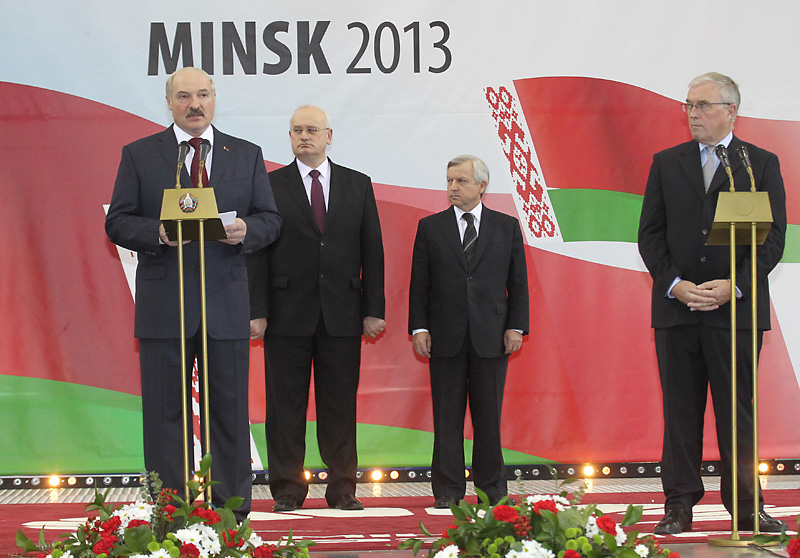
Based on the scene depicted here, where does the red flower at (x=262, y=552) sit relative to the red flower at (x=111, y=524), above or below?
below

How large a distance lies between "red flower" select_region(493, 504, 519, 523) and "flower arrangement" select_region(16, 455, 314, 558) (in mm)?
546

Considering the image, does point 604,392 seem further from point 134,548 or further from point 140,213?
point 134,548

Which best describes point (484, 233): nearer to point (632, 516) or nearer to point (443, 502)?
point (443, 502)

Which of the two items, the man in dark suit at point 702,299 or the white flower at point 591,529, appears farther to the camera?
the man in dark suit at point 702,299

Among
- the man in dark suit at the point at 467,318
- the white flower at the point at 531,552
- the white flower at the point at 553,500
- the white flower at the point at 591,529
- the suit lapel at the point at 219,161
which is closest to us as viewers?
the white flower at the point at 531,552

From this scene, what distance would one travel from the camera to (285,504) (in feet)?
13.3

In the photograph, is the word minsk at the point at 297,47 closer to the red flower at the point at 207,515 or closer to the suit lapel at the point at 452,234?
the suit lapel at the point at 452,234

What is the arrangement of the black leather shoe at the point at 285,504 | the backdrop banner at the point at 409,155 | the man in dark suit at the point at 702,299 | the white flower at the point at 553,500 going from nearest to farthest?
1. the white flower at the point at 553,500
2. the man in dark suit at the point at 702,299
3. the black leather shoe at the point at 285,504
4. the backdrop banner at the point at 409,155

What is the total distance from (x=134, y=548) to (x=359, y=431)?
116 inches

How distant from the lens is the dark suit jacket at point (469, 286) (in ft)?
13.6

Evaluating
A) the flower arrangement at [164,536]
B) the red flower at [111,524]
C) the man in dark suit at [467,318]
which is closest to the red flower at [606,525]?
the flower arrangement at [164,536]

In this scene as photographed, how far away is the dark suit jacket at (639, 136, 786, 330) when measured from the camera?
3352 millimetres

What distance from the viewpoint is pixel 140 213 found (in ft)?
10.5

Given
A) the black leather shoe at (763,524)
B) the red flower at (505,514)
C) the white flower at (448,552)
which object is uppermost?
the red flower at (505,514)
